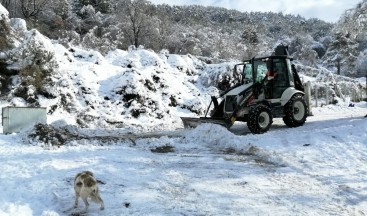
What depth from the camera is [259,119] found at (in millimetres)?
13367

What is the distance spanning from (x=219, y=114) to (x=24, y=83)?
344 inches

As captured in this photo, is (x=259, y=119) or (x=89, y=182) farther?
(x=259, y=119)

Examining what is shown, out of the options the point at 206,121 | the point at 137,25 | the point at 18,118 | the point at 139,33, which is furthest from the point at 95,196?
the point at 137,25

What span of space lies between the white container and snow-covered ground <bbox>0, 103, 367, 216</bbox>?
140cm

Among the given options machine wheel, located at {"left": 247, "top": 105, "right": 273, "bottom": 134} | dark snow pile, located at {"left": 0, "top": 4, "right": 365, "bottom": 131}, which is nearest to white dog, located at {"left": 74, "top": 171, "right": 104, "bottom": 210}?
machine wheel, located at {"left": 247, "top": 105, "right": 273, "bottom": 134}

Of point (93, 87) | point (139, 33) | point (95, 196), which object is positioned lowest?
point (95, 196)

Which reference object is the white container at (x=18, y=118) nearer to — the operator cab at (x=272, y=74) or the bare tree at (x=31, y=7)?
the operator cab at (x=272, y=74)

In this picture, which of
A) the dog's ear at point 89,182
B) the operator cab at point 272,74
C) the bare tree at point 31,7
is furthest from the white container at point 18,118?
the bare tree at point 31,7

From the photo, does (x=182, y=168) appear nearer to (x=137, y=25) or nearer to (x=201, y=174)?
(x=201, y=174)

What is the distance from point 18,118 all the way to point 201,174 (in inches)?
275

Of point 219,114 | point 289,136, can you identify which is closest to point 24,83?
point 219,114

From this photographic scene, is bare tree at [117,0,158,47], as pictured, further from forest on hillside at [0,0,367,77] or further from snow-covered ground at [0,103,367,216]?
snow-covered ground at [0,103,367,216]

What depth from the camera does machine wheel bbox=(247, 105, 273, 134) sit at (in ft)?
43.1

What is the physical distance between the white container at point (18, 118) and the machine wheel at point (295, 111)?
823cm
